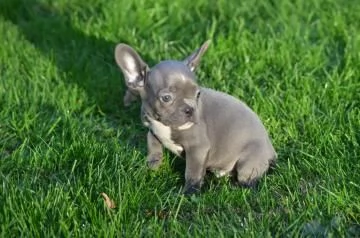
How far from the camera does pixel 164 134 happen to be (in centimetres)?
443

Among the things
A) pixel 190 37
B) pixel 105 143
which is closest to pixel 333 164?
pixel 105 143

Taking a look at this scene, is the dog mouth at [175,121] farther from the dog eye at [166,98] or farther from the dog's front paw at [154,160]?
the dog's front paw at [154,160]

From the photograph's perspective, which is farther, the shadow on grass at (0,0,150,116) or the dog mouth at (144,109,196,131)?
the shadow on grass at (0,0,150,116)

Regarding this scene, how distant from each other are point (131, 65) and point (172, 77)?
1.18 ft

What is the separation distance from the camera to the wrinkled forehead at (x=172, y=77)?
4.23 m

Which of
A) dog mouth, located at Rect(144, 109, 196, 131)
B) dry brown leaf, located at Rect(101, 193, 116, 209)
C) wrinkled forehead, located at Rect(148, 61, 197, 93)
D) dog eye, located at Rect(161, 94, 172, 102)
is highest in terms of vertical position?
wrinkled forehead, located at Rect(148, 61, 197, 93)

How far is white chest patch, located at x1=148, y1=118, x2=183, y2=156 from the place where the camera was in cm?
440

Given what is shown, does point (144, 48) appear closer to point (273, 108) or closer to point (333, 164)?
point (273, 108)

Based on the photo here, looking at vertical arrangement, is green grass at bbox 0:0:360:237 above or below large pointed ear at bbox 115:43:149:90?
below

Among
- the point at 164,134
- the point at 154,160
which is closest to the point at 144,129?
the point at 154,160

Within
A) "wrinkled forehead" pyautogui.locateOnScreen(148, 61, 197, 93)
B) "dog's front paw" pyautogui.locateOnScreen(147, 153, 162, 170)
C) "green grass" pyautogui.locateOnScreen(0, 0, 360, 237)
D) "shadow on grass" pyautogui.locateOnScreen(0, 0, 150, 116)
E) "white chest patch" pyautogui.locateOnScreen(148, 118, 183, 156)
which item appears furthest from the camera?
"shadow on grass" pyautogui.locateOnScreen(0, 0, 150, 116)

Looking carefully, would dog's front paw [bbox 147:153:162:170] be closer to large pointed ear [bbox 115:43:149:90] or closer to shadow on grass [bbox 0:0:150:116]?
large pointed ear [bbox 115:43:149:90]

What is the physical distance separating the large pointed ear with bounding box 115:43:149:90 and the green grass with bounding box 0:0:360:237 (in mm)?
459

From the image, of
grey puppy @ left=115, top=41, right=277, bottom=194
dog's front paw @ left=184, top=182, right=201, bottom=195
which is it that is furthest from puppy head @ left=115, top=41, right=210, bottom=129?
dog's front paw @ left=184, top=182, right=201, bottom=195
